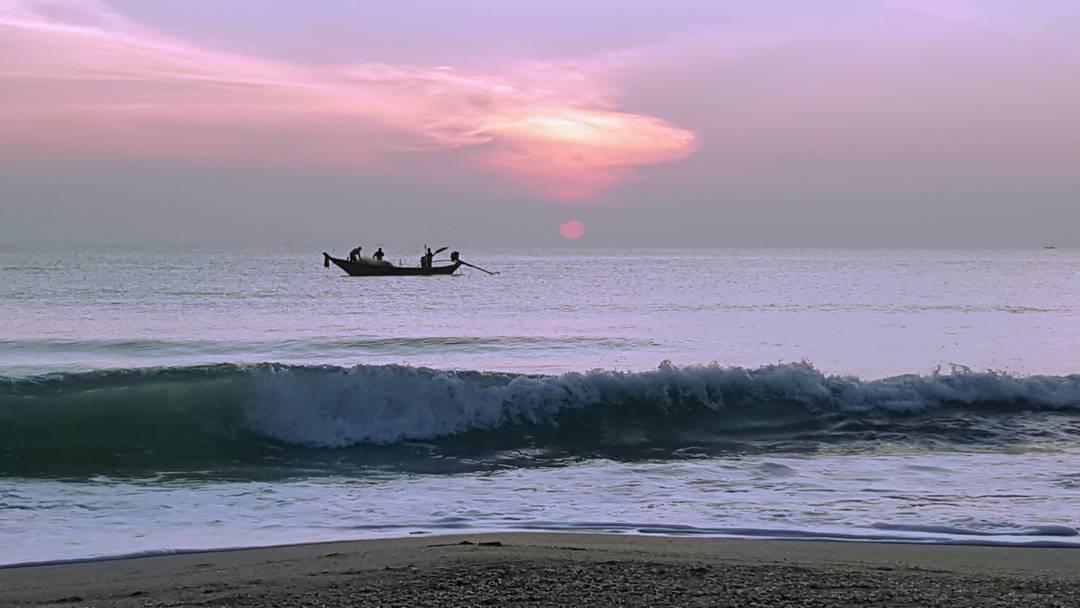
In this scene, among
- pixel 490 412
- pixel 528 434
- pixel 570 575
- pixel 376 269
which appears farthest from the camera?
pixel 376 269

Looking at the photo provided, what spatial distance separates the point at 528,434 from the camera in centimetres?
1434

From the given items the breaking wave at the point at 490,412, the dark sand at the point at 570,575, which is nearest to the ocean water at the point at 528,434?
the breaking wave at the point at 490,412

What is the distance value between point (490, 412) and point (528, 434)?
2.53 ft

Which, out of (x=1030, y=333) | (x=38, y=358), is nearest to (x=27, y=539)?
(x=38, y=358)

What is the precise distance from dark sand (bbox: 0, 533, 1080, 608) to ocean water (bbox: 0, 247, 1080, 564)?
550 mm

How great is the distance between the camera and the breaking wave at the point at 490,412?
13.3 meters

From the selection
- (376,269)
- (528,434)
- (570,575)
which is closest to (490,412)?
(528,434)

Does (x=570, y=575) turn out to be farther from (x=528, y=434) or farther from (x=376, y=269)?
(x=376, y=269)

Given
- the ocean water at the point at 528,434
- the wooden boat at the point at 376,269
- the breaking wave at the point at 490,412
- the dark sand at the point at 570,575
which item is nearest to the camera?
the dark sand at the point at 570,575

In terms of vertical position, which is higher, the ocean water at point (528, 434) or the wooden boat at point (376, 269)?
the wooden boat at point (376, 269)

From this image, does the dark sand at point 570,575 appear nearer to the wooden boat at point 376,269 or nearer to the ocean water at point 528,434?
the ocean water at point 528,434

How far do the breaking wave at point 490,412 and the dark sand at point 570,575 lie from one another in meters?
5.42

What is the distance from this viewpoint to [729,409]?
15719 millimetres

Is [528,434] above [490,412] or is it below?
below
